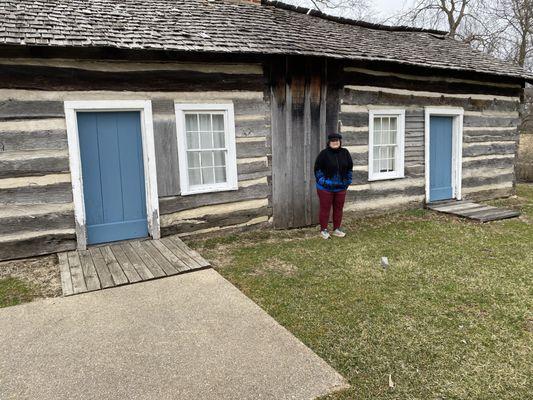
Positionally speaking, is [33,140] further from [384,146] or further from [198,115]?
[384,146]

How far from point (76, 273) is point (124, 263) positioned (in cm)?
63

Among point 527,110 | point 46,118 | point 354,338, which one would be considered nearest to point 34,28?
point 46,118

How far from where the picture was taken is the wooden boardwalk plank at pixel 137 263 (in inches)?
209

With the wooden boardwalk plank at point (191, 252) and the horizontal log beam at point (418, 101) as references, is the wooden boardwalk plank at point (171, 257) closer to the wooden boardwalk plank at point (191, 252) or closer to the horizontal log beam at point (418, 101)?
the wooden boardwalk plank at point (191, 252)

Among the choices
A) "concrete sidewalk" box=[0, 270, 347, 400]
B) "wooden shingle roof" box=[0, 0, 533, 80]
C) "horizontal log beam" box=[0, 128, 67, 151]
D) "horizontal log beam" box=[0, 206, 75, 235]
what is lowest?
"concrete sidewalk" box=[0, 270, 347, 400]

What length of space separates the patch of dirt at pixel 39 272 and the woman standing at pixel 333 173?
4359 millimetres

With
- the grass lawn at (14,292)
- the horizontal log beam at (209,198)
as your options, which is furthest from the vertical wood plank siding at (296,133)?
the grass lawn at (14,292)

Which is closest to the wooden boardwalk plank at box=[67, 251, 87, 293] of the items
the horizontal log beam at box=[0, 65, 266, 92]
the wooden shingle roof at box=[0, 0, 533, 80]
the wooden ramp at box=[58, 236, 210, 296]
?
the wooden ramp at box=[58, 236, 210, 296]

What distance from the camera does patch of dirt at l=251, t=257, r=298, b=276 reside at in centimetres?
564

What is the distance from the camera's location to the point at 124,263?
576 cm

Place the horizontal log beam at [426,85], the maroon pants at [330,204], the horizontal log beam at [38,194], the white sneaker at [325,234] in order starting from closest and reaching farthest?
the horizontal log beam at [38,194], the maroon pants at [330,204], the white sneaker at [325,234], the horizontal log beam at [426,85]

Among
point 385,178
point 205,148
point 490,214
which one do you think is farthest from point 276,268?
point 490,214

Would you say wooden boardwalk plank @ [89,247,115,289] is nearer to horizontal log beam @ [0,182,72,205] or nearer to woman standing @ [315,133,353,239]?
horizontal log beam @ [0,182,72,205]

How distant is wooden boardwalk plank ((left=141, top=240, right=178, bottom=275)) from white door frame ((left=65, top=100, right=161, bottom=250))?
31cm
